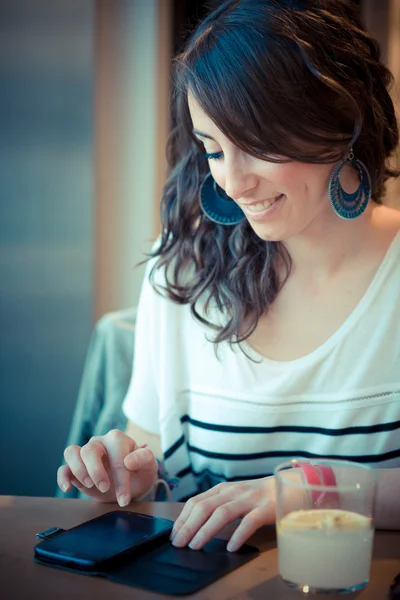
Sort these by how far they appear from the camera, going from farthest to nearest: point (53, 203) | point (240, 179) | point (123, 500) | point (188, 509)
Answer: point (53, 203)
point (240, 179)
point (123, 500)
point (188, 509)

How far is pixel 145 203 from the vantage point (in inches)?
98.3

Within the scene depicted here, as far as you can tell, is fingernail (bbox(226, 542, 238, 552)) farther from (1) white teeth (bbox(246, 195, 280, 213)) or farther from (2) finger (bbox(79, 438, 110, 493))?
(1) white teeth (bbox(246, 195, 280, 213))

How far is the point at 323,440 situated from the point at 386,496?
0.28 meters

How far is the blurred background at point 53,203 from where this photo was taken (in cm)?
212

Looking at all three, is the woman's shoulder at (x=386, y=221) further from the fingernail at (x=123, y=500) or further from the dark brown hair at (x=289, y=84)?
the fingernail at (x=123, y=500)

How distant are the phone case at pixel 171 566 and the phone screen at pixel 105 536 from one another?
14 mm

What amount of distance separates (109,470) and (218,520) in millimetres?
258

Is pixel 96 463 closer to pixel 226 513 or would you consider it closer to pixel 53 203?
pixel 226 513

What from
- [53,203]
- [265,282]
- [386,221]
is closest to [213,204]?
[265,282]

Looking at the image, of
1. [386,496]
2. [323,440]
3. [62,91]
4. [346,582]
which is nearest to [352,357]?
[323,440]

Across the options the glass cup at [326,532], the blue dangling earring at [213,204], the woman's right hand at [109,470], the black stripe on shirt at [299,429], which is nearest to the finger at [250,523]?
the glass cup at [326,532]

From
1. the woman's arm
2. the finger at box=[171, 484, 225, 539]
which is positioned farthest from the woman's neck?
the finger at box=[171, 484, 225, 539]

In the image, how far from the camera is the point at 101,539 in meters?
0.94

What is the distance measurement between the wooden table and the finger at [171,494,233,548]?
0.04 meters
